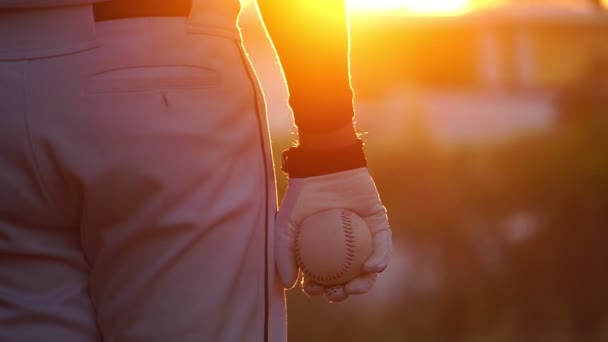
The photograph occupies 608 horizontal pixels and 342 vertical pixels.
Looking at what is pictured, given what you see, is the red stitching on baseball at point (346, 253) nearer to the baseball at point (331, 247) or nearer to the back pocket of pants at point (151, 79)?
the baseball at point (331, 247)

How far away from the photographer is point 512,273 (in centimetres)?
679

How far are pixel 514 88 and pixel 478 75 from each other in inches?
45.3

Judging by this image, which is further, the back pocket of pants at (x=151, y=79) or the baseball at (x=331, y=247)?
the baseball at (x=331, y=247)

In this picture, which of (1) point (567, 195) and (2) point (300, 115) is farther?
(1) point (567, 195)

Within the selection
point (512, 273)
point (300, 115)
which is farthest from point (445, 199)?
point (300, 115)

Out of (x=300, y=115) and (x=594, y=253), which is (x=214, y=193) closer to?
(x=300, y=115)

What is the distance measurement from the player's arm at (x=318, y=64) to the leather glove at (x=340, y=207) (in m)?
0.07

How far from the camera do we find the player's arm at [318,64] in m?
2.20

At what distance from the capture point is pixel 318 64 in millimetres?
2201

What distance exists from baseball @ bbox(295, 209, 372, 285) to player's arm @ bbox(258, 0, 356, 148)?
0.46 ft

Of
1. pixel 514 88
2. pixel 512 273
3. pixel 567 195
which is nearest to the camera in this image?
pixel 512 273

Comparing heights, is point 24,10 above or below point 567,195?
above

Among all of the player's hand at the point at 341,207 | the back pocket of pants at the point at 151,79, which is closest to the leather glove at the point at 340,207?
the player's hand at the point at 341,207

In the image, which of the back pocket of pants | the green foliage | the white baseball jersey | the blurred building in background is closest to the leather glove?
the white baseball jersey
